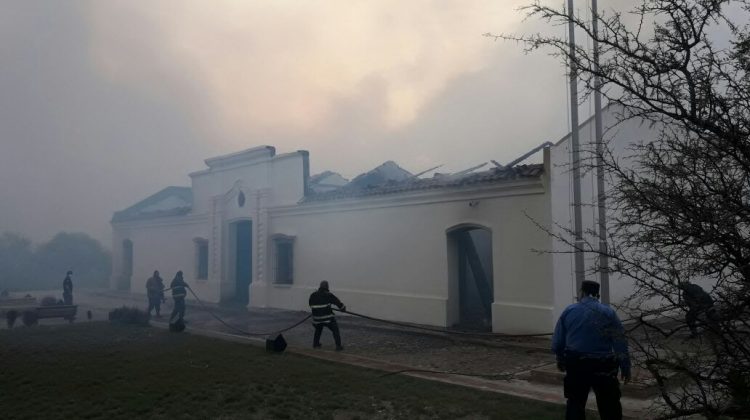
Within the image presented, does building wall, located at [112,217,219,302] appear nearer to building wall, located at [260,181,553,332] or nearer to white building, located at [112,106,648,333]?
white building, located at [112,106,648,333]

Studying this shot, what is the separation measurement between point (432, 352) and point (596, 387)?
6106 millimetres

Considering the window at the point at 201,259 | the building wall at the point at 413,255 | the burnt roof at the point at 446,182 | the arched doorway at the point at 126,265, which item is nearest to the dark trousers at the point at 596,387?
the building wall at the point at 413,255

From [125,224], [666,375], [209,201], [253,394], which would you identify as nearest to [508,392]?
[253,394]

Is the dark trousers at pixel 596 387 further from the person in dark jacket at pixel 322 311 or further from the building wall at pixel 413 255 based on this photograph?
the person in dark jacket at pixel 322 311

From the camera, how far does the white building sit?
1202 cm

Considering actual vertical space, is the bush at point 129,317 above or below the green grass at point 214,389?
above

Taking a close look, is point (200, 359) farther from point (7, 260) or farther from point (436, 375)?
point (7, 260)

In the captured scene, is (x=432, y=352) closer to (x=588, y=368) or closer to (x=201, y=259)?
(x=588, y=368)

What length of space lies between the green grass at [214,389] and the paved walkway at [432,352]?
0.56 meters

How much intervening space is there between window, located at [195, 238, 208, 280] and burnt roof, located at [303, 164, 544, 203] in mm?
6898

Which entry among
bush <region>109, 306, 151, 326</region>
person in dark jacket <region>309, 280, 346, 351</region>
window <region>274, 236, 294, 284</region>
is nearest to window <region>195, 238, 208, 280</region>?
window <region>274, 236, 294, 284</region>

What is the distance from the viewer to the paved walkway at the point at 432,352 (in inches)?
312

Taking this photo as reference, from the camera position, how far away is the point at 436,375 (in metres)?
8.58

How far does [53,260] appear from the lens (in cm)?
3697
